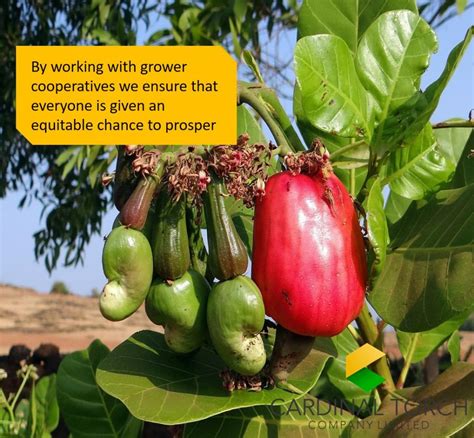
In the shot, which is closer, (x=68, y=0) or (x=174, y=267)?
(x=174, y=267)

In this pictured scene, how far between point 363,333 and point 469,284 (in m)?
0.21

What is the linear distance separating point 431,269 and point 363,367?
0.47 feet

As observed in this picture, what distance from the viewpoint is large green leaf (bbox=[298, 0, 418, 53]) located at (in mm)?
880

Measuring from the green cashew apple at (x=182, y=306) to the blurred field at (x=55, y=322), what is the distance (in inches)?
204

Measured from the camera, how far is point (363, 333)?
35.3 inches

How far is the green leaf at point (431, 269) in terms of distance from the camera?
72 cm

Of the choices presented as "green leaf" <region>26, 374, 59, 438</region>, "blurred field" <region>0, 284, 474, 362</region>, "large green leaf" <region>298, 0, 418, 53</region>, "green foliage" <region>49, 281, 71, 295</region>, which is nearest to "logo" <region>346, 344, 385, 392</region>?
"large green leaf" <region>298, 0, 418, 53</region>

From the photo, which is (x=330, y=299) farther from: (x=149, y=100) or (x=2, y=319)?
(x=2, y=319)

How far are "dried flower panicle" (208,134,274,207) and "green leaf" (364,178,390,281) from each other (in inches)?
4.2

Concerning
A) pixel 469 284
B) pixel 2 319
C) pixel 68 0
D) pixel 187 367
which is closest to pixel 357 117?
pixel 469 284

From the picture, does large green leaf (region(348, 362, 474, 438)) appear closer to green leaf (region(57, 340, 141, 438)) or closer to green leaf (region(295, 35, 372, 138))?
green leaf (region(295, 35, 372, 138))

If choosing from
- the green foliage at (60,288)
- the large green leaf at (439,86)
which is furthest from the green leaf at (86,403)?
the green foliage at (60,288)

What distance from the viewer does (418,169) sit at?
825mm

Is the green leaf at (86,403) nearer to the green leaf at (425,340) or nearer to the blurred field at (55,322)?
the green leaf at (425,340)
